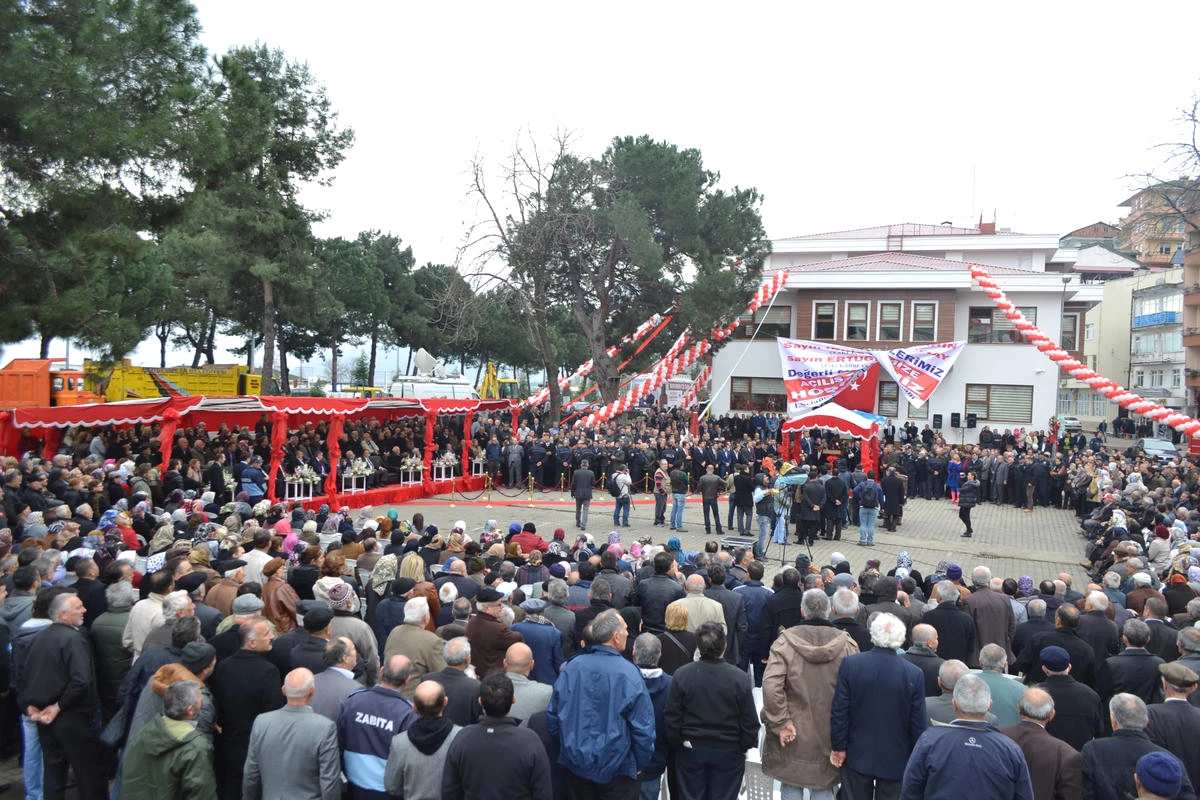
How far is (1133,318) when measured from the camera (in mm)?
56562

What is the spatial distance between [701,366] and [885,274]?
29.4 feet

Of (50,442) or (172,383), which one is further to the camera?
(172,383)

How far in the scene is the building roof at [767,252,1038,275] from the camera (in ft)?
111

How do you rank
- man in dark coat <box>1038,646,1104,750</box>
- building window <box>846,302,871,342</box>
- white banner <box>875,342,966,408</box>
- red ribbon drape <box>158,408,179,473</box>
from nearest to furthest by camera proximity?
man in dark coat <box>1038,646,1104,750</box> < red ribbon drape <box>158,408,179,473</box> < white banner <box>875,342,966,408</box> < building window <box>846,302,871,342</box>

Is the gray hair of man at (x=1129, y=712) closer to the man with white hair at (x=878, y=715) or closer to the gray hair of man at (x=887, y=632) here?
the man with white hair at (x=878, y=715)

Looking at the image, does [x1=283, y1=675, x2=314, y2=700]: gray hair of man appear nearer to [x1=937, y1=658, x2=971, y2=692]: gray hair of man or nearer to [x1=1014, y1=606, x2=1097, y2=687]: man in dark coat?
[x1=937, y1=658, x2=971, y2=692]: gray hair of man

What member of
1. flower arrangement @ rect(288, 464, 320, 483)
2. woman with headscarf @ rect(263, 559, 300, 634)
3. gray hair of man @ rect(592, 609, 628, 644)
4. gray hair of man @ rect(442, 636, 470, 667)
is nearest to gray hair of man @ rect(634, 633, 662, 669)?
gray hair of man @ rect(592, 609, 628, 644)

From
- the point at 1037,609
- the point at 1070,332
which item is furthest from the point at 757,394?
the point at 1037,609

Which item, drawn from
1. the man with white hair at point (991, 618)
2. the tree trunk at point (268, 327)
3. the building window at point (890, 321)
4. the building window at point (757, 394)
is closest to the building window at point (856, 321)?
the building window at point (890, 321)

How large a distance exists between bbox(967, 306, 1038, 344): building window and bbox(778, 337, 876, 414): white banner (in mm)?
5374

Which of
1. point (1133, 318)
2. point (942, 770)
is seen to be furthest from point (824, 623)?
point (1133, 318)

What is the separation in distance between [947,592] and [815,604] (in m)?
2.52

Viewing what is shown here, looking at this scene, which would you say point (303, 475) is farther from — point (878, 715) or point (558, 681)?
point (878, 715)

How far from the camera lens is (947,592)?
7.17 m
